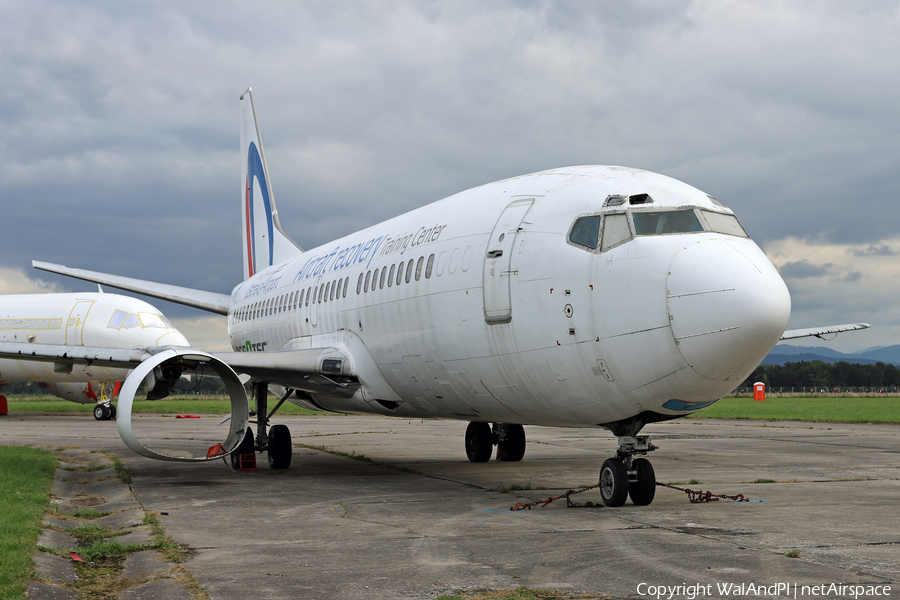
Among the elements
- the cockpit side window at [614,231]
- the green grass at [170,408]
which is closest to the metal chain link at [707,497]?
the cockpit side window at [614,231]

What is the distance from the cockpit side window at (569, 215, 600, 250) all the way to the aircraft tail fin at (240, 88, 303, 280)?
15.3 metres

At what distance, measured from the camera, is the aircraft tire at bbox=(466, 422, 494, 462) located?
637 inches

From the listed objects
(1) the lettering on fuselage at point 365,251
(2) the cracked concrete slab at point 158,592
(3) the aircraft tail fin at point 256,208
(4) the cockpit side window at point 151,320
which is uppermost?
(3) the aircraft tail fin at point 256,208

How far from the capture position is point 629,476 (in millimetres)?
9227

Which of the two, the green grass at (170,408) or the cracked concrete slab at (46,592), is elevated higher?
the cracked concrete slab at (46,592)

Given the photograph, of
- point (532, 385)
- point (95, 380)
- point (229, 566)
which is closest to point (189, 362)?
point (532, 385)

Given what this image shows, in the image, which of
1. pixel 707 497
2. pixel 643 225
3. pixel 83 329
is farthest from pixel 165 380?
pixel 83 329

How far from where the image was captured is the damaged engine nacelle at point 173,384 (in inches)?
453

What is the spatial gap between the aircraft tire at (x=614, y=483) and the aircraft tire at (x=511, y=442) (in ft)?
22.9

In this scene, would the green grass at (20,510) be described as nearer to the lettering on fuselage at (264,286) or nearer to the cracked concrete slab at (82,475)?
the cracked concrete slab at (82,475)

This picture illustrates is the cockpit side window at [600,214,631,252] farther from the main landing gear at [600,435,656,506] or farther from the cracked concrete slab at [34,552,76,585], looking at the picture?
the cracked concrete slab at [34,552,76,585]

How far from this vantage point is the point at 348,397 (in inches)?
543

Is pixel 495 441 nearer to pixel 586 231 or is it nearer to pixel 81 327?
pixel 586 231

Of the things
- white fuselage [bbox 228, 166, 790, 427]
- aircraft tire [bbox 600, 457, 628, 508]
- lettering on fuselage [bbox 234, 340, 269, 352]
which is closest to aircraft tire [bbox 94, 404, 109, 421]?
lettering on fuselage [bbox 234, 340, 269, 352]
